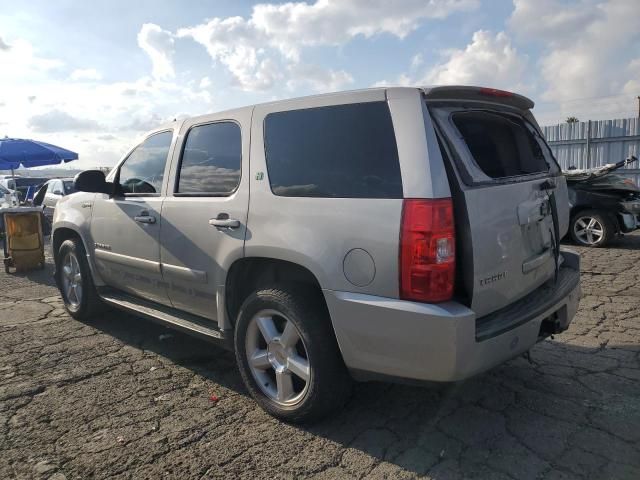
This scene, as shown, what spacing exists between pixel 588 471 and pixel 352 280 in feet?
4.88

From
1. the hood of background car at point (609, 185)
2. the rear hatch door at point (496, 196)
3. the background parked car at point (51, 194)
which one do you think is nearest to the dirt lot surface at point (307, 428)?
the rear hatch door at point (496, 196)

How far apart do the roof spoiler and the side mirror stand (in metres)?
2.93

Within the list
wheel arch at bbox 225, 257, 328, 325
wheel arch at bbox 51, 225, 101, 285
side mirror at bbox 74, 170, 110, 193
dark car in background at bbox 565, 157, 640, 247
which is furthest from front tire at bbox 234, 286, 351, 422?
dark car in background at bbox 565, 157, 640, 247

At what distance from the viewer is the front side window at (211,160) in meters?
3.36

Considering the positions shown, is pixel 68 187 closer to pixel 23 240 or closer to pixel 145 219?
pixel 23 240

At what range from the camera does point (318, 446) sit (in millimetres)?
2822

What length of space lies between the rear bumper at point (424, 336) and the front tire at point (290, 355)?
6.1 inches

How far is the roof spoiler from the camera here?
8.68ft

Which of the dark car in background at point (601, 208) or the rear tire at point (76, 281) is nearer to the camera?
the rear tire at point (76, 281)

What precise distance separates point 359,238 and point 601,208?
295 inches

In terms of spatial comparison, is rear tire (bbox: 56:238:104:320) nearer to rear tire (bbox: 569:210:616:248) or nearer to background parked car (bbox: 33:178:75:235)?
rear tire (bbox: 569:210:616:248)

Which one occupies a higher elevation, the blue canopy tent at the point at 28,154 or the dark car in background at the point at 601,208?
the blue canopy tent at the point at 28,154

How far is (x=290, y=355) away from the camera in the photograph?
9.72ft

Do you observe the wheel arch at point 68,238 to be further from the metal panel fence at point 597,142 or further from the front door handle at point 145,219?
the metal panel fence at point 597,142
